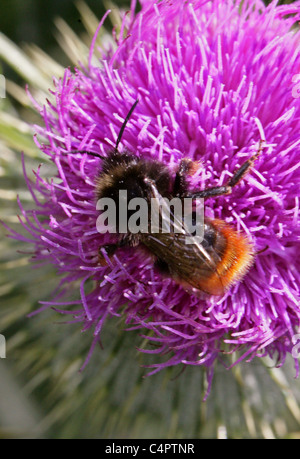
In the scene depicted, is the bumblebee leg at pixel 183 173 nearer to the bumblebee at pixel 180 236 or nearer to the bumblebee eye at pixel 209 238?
the bumblebee at pixel 180 236

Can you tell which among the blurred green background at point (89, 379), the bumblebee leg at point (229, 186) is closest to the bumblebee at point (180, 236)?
the bumblebee leg at point (229, 186)

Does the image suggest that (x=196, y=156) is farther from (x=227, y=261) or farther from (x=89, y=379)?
(x=89, y=379)

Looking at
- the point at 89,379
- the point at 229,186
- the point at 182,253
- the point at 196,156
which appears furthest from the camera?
the point at 89,379

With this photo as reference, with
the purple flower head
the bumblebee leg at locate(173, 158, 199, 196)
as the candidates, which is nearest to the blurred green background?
the purple flower head

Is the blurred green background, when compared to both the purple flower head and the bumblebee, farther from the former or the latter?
the bumblebee

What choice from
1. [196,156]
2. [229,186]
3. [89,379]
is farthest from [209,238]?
[89,379]
